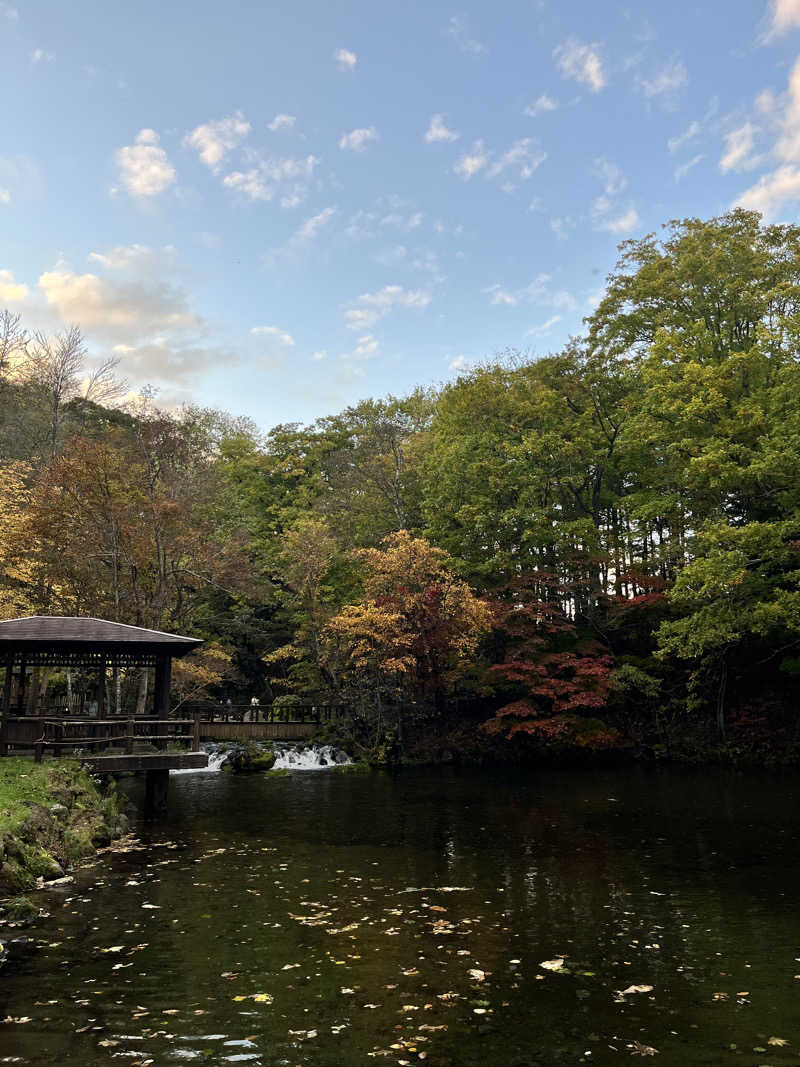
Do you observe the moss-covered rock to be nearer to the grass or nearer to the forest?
the forest

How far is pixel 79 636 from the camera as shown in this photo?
695 inches

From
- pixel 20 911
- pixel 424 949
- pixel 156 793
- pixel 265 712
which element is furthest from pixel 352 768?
pixel 424 949

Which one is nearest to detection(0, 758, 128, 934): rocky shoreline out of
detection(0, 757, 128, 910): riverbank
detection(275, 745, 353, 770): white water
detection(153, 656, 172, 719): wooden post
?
detection(0, 757, 128, 910): riverbank

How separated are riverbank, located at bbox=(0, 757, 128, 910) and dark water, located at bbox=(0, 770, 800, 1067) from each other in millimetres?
608

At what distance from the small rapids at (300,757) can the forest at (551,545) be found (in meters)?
1.19

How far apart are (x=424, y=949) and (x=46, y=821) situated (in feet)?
26.2

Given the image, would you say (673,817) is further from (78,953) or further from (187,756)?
(78,953)

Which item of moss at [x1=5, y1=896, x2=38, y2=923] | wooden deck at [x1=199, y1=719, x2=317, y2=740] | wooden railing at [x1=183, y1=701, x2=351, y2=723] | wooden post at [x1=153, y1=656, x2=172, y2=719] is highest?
wooden post at [x1=153, y1=656, x2=172, y2=719]

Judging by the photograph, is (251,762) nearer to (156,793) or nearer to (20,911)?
(156,793)

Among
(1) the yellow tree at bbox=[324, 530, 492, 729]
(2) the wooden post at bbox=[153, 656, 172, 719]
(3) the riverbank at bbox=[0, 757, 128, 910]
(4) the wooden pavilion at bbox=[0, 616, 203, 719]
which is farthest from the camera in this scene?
(1) the yellow tree at bbox=[324, 530, 492, 729]

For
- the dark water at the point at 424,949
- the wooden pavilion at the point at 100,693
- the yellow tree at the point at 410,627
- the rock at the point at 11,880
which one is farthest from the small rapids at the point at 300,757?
the rock at the point at 11,880

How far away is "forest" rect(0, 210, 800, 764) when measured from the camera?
86.5 feet

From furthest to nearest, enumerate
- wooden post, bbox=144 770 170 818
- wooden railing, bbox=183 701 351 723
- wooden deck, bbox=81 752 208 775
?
wooden railing, bbox=183 701 351 723
wooden post, bbox=144 770 170 818
wooden deck, bbox=81 752 208 775

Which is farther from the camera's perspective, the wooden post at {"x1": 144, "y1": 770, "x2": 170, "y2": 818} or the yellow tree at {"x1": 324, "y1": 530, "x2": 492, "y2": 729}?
the yellow tree at {"x1": 324, "y1": 530, "x2": 492, "y2": 729}
